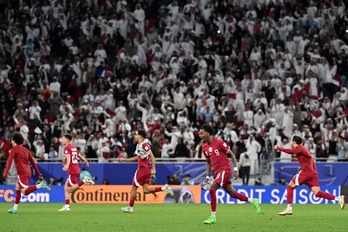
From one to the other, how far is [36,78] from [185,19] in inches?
316

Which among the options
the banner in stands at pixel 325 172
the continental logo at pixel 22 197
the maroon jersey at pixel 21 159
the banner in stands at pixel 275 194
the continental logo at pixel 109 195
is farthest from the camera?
the continental logo at pixel 22 197

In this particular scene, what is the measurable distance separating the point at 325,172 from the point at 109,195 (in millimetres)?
8667

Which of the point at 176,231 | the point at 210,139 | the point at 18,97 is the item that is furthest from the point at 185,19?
the point at 176,231

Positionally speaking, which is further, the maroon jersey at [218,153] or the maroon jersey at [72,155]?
the maroon jersey at [72,155]

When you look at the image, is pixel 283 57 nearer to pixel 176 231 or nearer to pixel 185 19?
pixel 185 19

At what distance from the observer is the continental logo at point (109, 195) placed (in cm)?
3650

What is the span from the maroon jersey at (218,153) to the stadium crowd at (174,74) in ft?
48.3

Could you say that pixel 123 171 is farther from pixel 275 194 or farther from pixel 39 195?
pixel 275 194

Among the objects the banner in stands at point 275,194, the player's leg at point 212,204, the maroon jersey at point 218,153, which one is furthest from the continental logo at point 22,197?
the player's leg at point 212,204

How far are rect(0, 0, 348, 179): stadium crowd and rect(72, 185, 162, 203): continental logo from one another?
1.81m

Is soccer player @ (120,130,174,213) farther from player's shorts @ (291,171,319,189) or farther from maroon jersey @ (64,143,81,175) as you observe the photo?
player's shorts @ (291,171,319,189)

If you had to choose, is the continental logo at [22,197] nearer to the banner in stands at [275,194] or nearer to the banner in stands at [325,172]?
the banner in stands at [275,194]

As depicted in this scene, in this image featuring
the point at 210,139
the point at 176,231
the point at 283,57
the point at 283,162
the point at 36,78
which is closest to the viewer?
the point at 176,231

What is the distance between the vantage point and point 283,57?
42469mm
